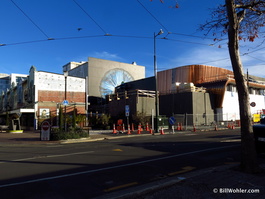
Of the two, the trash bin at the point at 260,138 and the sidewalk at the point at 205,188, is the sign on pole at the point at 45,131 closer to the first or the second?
the trash bin at the point at 260,138

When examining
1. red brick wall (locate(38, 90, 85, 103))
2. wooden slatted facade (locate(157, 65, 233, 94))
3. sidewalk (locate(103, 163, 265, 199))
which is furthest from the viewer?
wooden slatted facade (locate(157, 65, 233, 94))

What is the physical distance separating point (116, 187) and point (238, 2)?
254 inches

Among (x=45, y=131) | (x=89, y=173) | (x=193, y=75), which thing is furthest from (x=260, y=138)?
(x=193, y=75)

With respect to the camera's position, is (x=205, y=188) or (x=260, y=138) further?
(x=260, y=138)

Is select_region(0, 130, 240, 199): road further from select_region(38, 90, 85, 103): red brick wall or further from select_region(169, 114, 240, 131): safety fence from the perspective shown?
select_region(38, 90, 85, 103): red brick wall

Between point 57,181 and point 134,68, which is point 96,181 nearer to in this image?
point 57,181

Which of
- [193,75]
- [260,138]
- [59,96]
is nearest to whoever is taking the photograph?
[260,138]

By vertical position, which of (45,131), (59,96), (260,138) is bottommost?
(45,131)

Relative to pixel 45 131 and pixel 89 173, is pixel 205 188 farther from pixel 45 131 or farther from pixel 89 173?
pixel 45 131

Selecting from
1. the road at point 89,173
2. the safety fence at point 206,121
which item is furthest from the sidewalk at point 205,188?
the safety fence at point 206,121

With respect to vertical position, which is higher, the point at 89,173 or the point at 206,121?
the point at 206,121

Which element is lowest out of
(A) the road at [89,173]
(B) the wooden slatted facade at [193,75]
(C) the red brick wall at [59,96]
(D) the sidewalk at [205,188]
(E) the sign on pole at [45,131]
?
(A) the road at [89,173]

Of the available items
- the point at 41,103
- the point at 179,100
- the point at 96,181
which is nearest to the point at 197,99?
the point at 179,100

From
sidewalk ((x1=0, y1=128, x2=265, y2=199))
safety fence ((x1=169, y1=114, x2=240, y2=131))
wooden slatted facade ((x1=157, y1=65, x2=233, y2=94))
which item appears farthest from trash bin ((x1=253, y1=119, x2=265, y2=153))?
wooden slatted facade ((x1=157, y1=65, x2=233, y2=94))
